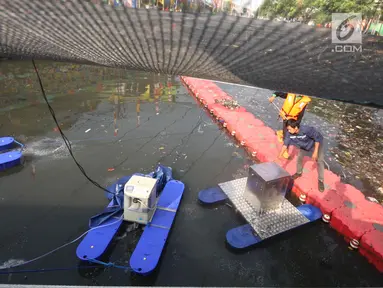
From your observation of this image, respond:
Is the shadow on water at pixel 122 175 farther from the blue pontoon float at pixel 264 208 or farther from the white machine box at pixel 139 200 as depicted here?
the white machine box at pixel 139 200

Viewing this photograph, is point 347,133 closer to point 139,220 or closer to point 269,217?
point 269,217

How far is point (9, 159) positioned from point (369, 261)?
6918mm

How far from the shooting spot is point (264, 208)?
179 inches

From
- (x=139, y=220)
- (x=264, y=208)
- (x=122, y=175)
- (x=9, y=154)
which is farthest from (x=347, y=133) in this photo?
(x=9, y=154)

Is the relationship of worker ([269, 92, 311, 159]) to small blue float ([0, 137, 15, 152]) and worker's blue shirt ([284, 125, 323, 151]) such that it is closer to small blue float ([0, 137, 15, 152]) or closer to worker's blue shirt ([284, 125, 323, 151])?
worker's blue shirt ([284, 125, 323, 151])

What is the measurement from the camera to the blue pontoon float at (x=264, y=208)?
4.15 m

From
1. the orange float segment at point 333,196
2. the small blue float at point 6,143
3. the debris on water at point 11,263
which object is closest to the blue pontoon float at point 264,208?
the orange float segment at point 333,196

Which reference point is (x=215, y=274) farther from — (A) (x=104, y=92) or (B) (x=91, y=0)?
(A) (x=104, y=92)

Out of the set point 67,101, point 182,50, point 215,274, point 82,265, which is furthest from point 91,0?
point 67,101

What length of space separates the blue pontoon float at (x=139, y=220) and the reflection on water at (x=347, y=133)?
2464 mm

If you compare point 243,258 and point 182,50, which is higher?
point 182,50

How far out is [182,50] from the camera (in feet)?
6.63

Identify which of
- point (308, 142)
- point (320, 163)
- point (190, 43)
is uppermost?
point (190, 43)

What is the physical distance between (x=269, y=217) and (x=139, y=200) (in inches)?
89.3
